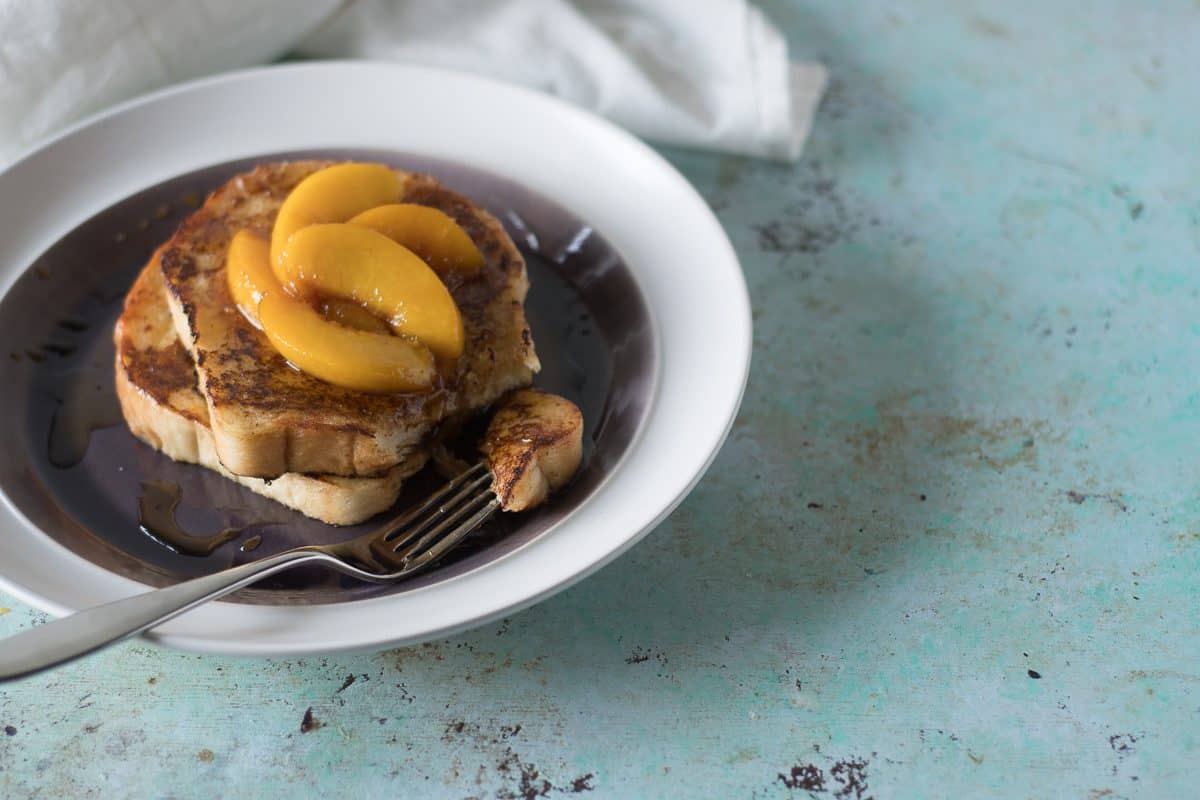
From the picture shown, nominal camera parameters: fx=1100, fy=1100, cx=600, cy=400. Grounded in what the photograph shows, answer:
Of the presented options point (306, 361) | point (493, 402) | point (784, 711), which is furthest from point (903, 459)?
point (306, 361)

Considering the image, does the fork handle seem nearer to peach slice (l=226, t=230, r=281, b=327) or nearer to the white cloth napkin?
peach slice (l=226, t=230, r=281, b=327)

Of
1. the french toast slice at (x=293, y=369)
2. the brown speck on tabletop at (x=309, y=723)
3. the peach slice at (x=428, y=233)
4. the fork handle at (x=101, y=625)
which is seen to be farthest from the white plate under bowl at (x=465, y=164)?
the peach slice at (x=428, y=233)

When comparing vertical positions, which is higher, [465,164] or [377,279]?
[377,279]

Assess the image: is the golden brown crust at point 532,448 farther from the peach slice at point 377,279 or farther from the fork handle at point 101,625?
the fork handle at point 101,625

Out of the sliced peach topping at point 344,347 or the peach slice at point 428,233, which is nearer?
the sliced peach topping at point 344,347

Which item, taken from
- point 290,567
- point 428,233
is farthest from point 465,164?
point 290,567

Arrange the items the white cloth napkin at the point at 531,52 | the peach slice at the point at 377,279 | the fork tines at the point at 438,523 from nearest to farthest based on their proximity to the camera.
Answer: the fork tines at the point at 438,523, the peach slice at the point at 377,279, the white cloth napkin at the point at 531,52

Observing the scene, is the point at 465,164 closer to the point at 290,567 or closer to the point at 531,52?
the point at 531,52
